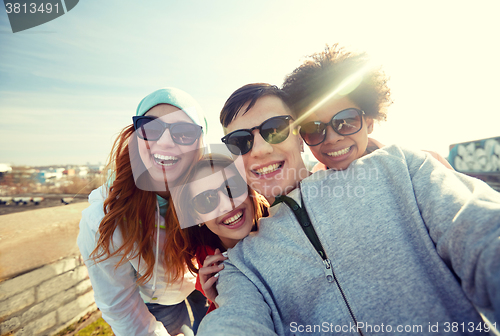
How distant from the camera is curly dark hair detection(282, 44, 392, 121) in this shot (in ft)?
5.97

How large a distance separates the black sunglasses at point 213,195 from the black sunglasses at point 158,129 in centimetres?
55

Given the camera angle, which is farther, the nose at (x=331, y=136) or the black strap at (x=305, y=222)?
the nose at (x=331, y=136)

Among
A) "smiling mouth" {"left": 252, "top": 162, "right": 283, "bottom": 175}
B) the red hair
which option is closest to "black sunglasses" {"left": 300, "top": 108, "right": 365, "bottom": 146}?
"smiling mouth" {"left": 252, "top": 162, "right": 283, "bottom": 175}

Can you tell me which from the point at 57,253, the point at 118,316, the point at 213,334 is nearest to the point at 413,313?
the point at 213,334

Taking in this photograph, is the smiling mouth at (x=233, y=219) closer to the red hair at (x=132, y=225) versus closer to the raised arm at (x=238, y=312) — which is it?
the raised arm at (x=238, y=312)

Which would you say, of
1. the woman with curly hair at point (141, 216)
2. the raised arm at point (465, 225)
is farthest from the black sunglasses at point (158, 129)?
the raised arm at point (465, 225)

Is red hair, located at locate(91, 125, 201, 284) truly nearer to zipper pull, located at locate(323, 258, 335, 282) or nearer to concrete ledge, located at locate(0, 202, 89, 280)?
concrete ledge, located at locate(0, 202, 89, 280)

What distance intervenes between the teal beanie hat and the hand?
1326 millimetres

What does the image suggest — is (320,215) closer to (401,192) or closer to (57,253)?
(401,192)

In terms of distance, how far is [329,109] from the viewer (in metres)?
1.69

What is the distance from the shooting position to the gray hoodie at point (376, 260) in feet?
3.21

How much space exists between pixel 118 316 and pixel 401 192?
2653mm

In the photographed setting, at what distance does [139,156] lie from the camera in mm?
2164

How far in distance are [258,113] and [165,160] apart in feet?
3.39
